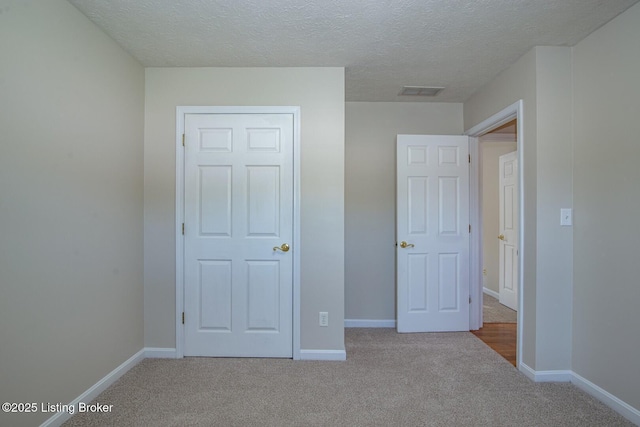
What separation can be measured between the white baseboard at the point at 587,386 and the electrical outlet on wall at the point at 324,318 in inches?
61.2

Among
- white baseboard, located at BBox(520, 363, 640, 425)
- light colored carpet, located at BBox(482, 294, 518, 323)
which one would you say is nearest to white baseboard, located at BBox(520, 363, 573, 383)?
white baseboard, located at BBox(520, 363, 640, 425)

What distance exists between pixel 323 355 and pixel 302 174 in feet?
5.03

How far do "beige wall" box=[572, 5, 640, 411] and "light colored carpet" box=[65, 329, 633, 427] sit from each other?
0.35 m

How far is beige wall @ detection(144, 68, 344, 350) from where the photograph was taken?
2721 mm

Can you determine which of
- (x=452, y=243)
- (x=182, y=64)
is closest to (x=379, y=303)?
(x=452, y=243)

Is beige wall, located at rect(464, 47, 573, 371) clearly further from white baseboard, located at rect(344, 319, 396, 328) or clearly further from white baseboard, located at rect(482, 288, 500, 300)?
white baseboard, located at rect(482, 288, 500, 300)

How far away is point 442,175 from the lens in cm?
342

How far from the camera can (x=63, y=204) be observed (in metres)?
1.88

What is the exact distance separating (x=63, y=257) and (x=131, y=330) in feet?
3.15

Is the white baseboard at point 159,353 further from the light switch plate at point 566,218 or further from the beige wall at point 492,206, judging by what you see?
the beige wall at point 492,206

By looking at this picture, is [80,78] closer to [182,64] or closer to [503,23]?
[182,64]

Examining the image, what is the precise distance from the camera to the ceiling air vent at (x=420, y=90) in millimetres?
3170

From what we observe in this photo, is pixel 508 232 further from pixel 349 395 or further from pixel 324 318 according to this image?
pixel 349 395

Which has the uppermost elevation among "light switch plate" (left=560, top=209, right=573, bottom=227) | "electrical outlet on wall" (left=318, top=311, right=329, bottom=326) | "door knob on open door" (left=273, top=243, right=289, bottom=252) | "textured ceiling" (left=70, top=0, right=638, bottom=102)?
"textured ceiling" (left=70, top=0, right=638, bottom=102)
